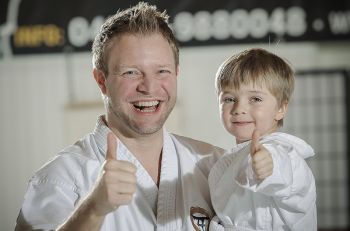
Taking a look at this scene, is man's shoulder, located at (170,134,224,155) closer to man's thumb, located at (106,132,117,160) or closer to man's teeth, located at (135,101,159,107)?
man's teeth, located at (135,101,159,107)

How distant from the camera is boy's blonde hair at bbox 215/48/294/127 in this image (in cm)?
172

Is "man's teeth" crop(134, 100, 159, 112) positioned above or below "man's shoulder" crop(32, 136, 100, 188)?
above

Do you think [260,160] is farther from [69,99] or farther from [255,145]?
[69,99]

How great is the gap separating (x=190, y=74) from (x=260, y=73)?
354 cm

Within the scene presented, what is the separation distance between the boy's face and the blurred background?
9.91 ft

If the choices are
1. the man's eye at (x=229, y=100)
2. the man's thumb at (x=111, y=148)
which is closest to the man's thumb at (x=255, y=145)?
the man's thumb at (x=111, y=148)

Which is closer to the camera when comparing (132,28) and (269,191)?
(269,191)

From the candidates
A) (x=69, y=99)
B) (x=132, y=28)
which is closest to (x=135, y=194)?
(x=132, y=28)

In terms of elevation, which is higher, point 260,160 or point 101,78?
point 101,78

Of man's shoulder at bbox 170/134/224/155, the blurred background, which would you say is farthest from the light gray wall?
man's shoulder at bbox 170/134/224/155

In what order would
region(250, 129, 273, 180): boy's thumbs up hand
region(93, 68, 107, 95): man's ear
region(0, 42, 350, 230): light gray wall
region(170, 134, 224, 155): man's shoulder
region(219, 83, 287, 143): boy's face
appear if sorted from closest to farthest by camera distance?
1. region(250, 129, 273, 180): boy's thumbs up hand
2. region(219, 83, 287, 143): boy's face
3. region(93, 68, 107, 95): man's ear
4. region(170, 134, 224, 155): man's shoulder
5. region(0, 42, 350, 230): light gray wall

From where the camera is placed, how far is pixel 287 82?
176cm

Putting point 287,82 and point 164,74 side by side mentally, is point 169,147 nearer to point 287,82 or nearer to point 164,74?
point 164,74

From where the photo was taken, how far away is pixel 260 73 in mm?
1712
